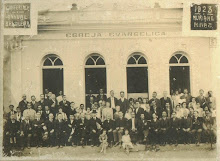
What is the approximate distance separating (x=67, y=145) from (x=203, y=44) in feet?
7.84

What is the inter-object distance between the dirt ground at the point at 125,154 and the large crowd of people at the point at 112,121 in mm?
68

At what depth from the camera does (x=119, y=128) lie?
4.34 m

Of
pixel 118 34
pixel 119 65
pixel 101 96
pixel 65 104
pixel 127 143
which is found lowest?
pixel 127 143

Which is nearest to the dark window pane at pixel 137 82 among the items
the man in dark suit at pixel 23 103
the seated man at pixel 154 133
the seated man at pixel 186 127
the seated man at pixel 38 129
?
the seated man at pixel 154 133

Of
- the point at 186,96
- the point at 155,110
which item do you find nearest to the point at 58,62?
the point at 155,110

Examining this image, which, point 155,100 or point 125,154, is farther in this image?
point 155,100

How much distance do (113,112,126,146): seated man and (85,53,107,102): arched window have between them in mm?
479

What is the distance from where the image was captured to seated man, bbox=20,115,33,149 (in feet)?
14.3

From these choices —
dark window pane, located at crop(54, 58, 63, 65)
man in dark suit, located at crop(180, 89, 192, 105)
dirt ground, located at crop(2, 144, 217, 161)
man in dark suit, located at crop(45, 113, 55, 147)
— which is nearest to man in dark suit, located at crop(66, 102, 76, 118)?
man in dark suit, located at crop(45, 113, 55, 147)

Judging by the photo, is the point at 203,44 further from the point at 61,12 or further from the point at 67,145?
the point at 67,145

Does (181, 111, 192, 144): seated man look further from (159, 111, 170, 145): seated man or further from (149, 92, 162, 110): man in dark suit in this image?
(149, 92, 162, 110): man in dark suit

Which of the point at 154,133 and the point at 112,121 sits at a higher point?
the point at 112,121

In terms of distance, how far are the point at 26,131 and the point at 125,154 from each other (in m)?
1.43

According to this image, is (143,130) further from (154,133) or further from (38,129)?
(38,129)
